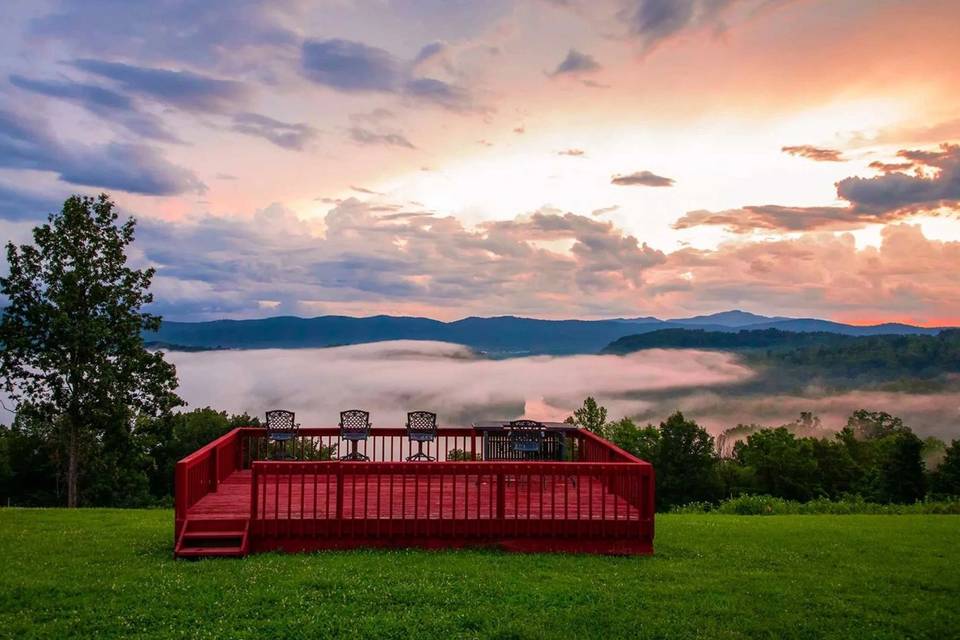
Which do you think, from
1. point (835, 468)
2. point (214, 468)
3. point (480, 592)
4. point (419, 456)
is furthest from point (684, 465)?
point (480, 592)

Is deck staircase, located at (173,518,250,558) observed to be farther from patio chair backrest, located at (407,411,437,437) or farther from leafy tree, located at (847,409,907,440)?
leafy tree, located at (847,409,907,440)

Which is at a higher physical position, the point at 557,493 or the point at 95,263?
the point at 95,263

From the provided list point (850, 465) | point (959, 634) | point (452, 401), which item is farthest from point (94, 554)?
point (452, 401)

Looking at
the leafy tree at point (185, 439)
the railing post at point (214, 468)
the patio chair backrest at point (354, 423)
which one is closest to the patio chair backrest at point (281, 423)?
the patio chair backrest at point (354, 423)

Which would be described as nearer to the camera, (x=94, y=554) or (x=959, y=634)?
(x=959, y=634)

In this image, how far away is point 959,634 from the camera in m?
8.43

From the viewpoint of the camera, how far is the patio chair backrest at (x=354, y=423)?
16391 millimetres

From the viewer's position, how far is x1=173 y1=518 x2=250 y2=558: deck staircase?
36.5 feet

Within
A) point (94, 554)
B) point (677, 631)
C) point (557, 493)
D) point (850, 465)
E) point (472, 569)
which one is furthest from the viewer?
point (850, 465)

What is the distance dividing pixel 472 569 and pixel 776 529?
7.12 m

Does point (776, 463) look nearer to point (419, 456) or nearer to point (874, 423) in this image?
point (874, 423)

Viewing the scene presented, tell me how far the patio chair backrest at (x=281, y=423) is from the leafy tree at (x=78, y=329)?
32.3 feet

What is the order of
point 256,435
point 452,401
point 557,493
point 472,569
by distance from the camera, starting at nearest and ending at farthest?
point 472,569, point 557,493, point 256,435, point 452,401

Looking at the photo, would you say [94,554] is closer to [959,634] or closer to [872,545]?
[959,634]
